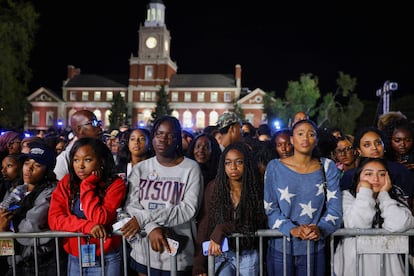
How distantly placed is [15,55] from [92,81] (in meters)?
49.6

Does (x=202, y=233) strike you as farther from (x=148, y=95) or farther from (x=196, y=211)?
(x=148, y=95)

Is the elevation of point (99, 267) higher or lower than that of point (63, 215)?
lower

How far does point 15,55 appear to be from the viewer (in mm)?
24000

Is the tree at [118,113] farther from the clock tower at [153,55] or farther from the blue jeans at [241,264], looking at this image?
the blue jeans at [241,264]

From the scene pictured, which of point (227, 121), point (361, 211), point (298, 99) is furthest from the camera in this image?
point (298, 99)

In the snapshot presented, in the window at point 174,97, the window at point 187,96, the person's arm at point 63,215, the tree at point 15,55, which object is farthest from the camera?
the window at point 174,97

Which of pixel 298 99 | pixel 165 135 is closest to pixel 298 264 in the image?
pixel 165 135

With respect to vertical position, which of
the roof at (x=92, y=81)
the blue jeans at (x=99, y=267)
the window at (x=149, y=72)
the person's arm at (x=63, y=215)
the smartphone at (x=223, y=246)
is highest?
the window at (x=149, y=72)

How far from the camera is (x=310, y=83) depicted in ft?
169

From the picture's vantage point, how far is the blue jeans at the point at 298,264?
141 inches

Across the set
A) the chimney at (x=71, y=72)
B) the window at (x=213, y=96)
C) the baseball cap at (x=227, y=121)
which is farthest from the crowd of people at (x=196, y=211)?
the chimney at (x=71, y=72)

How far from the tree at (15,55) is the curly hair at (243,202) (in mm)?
20542

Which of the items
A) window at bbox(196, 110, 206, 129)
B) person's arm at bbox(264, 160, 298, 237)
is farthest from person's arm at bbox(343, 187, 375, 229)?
window at bbox(196, 110, 206, 129)

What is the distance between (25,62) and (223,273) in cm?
2451
